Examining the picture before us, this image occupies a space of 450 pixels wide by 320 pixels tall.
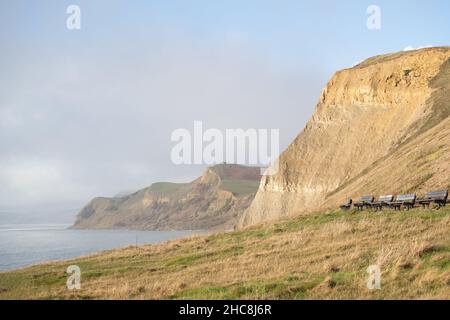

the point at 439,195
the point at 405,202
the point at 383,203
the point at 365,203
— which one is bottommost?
the point at 365,203

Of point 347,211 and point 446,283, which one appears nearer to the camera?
point 446,283

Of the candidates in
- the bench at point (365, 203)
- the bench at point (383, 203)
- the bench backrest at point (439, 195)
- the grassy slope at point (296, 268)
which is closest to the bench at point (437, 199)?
the bench backrest at point (439, 195)

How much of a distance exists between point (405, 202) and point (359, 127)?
157 feet

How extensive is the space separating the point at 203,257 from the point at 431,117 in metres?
43.4

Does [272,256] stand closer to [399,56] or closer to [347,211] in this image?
[347,211]

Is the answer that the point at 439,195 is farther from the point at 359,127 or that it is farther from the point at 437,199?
the point at 359,127

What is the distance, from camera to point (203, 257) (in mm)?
22719

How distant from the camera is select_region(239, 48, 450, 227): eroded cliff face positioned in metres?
59.5

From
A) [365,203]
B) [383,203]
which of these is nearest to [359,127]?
[365,203]

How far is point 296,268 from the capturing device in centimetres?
1564

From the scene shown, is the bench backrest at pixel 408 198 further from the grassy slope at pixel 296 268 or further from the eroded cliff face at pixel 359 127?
the eroded cliff face at pixel 359 127

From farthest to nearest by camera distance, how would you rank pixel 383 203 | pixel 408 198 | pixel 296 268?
pixel 383 203 → pixel 408 198 → pixel 296 268

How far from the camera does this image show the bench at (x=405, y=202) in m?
24.5
